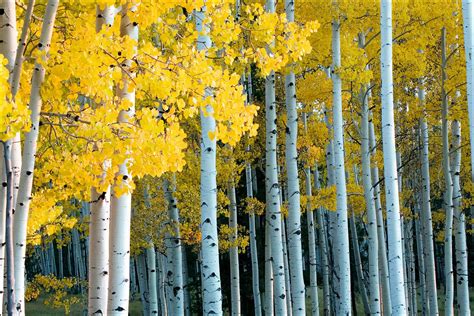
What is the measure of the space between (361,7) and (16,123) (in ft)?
31.1

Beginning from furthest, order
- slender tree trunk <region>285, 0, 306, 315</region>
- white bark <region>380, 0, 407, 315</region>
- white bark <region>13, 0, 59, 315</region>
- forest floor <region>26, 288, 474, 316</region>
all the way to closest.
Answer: forest floor <region>26, 288, 474, 316</region>
slender tree trunk <region>285, 0, 306, 315</region>
white bark <region>380, 0, 407, 315</region>
white bark <region>13, 0, 59, 315</region>

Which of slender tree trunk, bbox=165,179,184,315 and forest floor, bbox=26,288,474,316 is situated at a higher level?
slender tree trunk, bbox=165,179,184,315

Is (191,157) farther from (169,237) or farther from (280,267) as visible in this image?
(280,267)

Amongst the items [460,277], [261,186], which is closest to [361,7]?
[460,277]

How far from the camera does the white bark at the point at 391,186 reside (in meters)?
9.09

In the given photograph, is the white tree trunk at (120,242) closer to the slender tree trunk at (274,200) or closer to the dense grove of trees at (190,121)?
the dense grove of trees at (190,121)

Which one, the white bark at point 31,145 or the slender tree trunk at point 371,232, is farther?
the slender tree trunk at point 371,232

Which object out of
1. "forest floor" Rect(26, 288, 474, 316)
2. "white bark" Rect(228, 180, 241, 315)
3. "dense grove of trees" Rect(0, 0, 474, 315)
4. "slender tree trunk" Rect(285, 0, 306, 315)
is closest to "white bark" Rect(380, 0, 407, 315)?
"dense grove of trees" Rect(0, 0, 474, 315)

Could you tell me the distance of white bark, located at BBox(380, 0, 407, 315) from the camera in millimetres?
9086

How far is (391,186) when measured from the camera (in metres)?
9.13

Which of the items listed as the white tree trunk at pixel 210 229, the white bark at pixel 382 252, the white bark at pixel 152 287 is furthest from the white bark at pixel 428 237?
the white tree trunk at pixel 210 229

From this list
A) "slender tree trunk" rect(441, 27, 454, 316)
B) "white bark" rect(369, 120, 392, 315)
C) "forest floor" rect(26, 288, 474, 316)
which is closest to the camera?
"slender tree trunk" rect(441, 27, 454, 316)

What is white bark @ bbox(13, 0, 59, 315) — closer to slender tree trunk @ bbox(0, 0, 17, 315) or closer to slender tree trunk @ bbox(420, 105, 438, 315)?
slender tree trunk @ bbox(0, 0, 17, 315)

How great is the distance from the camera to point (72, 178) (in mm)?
6145
